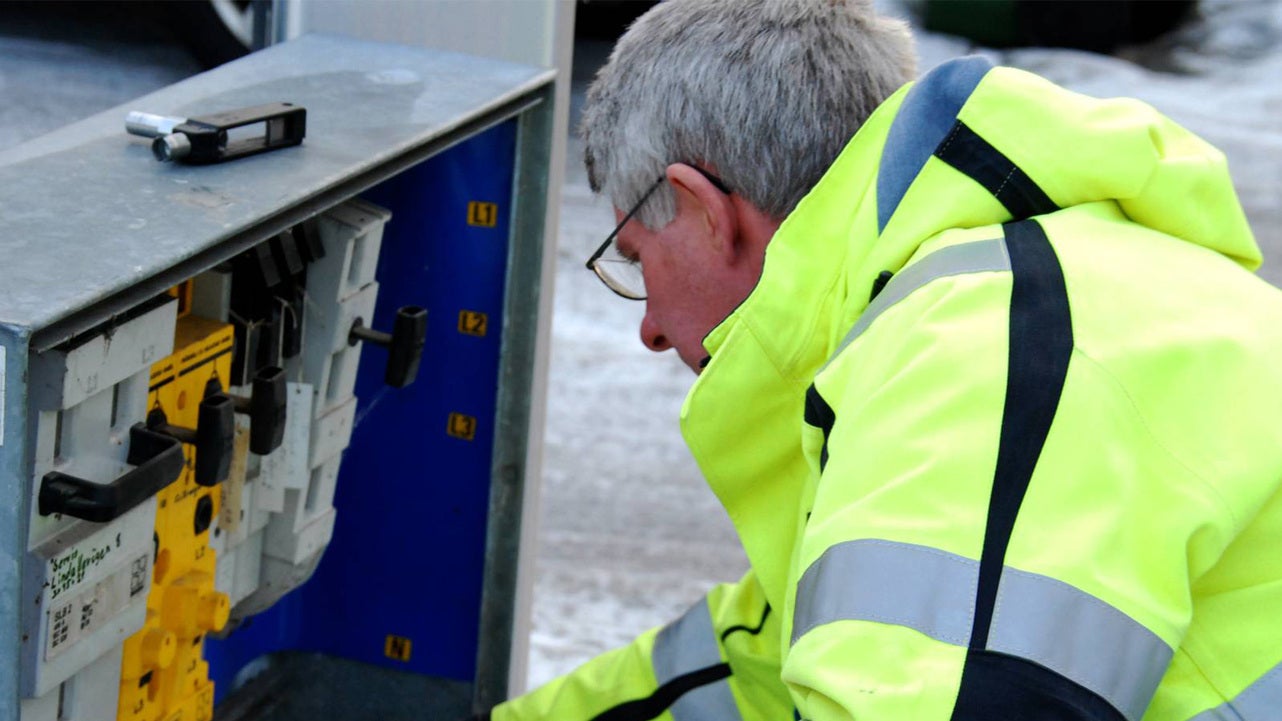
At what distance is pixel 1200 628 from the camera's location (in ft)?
3.58

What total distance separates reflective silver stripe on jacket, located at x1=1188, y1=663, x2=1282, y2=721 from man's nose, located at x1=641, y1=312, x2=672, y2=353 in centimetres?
72

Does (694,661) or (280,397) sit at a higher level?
(280,397)

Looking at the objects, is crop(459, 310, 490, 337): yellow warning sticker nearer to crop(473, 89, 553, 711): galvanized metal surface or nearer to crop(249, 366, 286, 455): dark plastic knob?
crop(473, 89, 553, 711): galvanized metal surface

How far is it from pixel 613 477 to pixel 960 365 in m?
3.38

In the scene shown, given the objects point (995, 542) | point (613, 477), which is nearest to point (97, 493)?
point (995, 542)

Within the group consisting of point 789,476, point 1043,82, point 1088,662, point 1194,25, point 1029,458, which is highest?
point 1043,82

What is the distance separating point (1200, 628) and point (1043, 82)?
463mm

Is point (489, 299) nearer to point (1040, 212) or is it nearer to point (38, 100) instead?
point (38, 100)

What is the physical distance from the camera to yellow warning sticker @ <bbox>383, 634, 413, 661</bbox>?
7.79 feet

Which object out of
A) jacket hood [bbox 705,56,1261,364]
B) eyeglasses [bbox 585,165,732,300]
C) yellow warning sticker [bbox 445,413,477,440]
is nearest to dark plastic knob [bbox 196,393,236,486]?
eyeglasses [bbox 585,165,732,300]

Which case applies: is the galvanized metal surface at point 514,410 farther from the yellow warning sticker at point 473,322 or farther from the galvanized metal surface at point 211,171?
the galvanized metal surface at point 211,171

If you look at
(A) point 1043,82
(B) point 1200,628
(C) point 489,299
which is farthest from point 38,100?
(B) point 1200,628

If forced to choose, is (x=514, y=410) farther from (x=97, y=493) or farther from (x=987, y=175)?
(x=987, y=175)

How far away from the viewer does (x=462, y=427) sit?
2246mm
